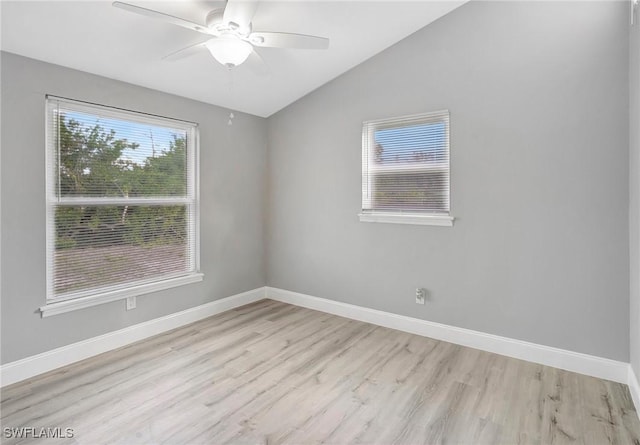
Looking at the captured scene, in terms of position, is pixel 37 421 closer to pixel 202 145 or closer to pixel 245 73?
pixel 202 145

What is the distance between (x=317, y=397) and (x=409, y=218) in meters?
1.78

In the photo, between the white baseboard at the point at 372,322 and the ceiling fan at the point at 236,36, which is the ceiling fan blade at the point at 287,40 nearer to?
the ceiling fan at the point at 236,36

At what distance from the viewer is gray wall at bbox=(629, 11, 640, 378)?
2.14 metres

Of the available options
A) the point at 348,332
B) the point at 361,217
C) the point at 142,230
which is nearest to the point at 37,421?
the point at 142,230

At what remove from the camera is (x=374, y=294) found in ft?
11.8

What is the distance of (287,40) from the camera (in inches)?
88.4

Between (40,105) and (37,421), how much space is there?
Answer: 2100 mm

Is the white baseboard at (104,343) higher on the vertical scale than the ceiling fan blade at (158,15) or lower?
lower

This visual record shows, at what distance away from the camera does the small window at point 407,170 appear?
10.4 ft

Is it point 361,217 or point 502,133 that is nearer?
point 502,133

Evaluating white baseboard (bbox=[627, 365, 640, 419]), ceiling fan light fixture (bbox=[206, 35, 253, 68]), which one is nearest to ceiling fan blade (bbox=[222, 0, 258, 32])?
ceiling fan light fixture (bbox=[206, 35, 253, 68])

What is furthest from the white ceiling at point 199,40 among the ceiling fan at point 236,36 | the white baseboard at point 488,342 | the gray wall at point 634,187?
the white baseboard at point 488,342

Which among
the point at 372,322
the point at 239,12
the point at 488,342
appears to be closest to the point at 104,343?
the point at 372,322

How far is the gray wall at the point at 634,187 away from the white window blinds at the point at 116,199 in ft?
11.6
